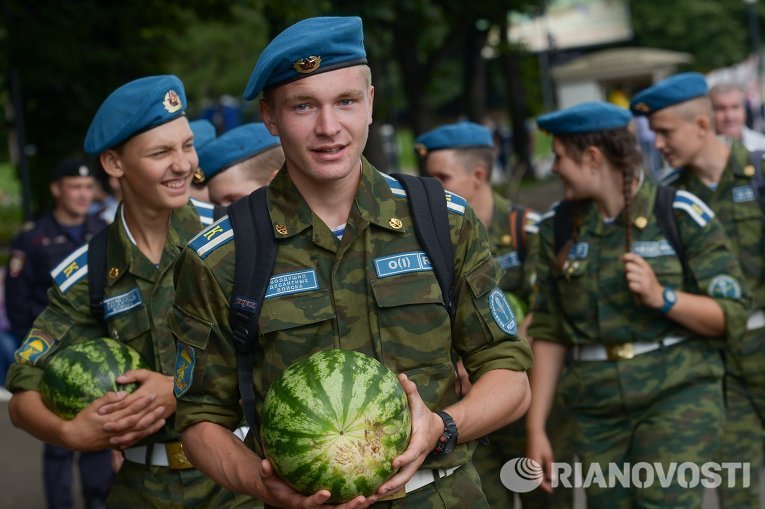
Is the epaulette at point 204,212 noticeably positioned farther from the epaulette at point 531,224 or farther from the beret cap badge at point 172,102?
the epaulette at point 531,224

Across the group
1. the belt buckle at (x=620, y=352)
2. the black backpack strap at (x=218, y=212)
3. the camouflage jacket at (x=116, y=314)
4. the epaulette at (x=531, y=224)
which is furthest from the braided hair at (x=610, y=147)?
the camouflage jacket at (x=116, y=314)

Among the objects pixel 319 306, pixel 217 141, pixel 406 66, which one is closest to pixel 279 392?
pixel 319 306

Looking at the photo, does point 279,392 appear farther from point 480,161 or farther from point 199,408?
point 480,161

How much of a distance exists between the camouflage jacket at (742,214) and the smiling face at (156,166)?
11.9 ft

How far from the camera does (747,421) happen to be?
7.24m

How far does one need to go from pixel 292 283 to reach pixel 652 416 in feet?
9.43

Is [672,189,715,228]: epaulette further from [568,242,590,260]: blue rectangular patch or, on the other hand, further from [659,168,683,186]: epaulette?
[659,168,683,186]: epaulette

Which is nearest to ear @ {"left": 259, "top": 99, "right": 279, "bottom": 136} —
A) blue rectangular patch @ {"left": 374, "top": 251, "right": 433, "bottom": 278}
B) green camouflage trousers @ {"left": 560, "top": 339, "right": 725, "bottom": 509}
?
blue rectangular patch @ {"left": 374, "top": 251, "right": 433, "bottom": 278}

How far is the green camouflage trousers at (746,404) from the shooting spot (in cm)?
707

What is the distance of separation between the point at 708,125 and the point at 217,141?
298 centimetres

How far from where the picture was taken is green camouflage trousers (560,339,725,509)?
5.87 m

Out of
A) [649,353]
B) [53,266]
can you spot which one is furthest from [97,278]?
[53,266]

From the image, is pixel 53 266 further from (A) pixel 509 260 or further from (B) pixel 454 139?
(A) pixel 509 260

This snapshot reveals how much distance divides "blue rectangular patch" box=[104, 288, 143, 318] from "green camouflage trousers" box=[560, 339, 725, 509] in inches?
91.6
